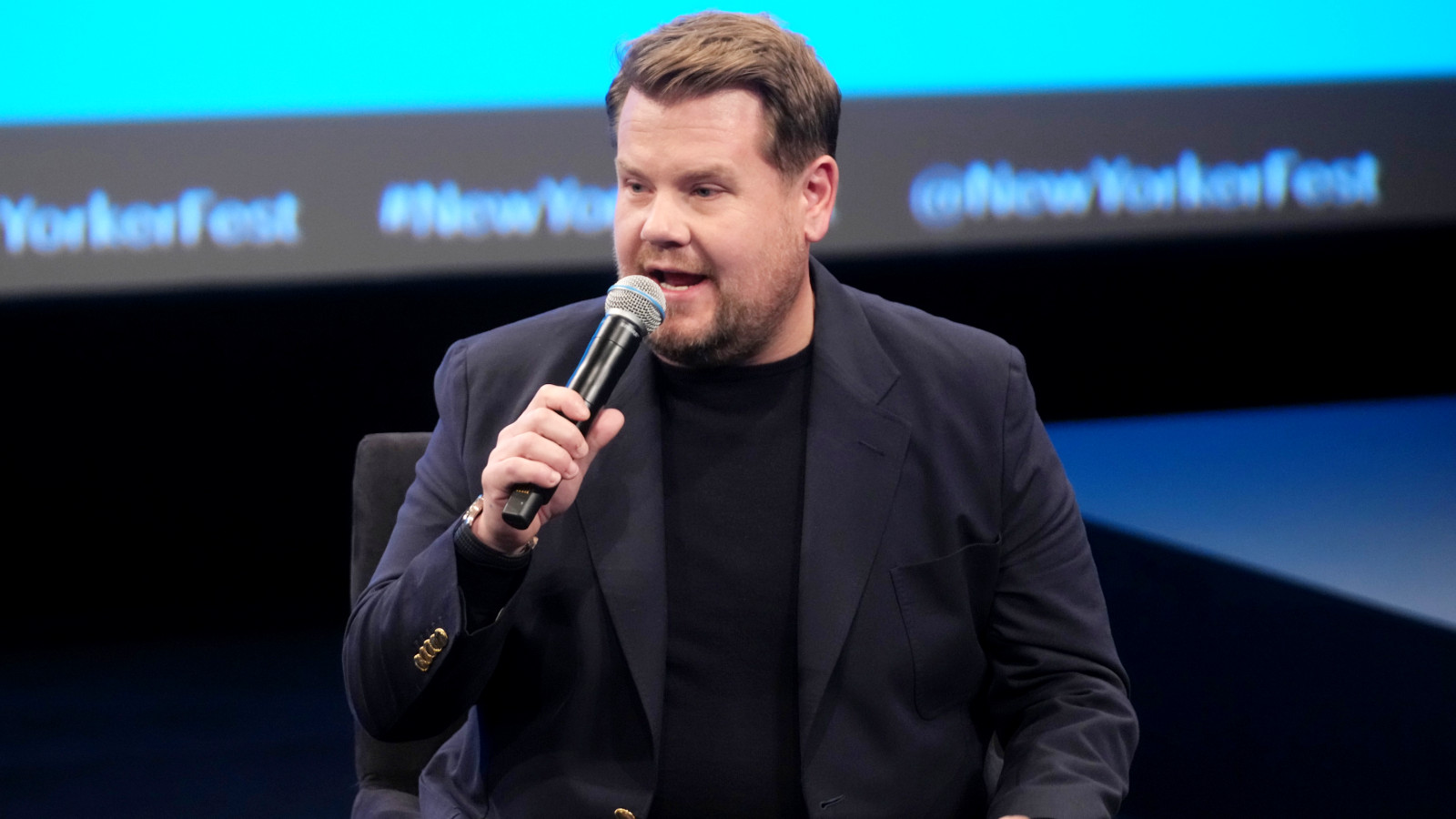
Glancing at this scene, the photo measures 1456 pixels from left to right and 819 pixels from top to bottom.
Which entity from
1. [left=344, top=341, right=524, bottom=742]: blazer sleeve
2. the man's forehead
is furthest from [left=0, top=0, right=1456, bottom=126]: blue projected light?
[left=344, top=341, right=524, bottom=742]: blazer sleeve

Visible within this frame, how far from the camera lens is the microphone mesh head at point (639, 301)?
54.0 inches

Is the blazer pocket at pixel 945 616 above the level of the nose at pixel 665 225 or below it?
below

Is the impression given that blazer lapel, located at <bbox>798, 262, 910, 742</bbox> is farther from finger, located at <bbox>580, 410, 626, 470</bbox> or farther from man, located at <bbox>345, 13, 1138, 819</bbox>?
finger, located at <bbox>580, 410, 626, 470</bbox>

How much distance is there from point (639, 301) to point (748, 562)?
0.34 m

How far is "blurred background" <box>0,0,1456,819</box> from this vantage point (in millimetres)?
2604

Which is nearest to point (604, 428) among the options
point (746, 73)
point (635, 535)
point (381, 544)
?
point (635, 535)

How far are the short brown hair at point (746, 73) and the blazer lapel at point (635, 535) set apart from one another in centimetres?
31

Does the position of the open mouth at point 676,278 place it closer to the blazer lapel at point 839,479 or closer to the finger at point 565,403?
the blazer lapel at point 839,479

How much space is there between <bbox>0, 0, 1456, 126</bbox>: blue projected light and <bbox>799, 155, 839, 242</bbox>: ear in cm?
83

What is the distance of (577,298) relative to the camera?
11.0ft

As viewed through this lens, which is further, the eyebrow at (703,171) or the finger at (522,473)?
the eyebrow at (703,171)

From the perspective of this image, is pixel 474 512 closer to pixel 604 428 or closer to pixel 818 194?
pixel 604 428

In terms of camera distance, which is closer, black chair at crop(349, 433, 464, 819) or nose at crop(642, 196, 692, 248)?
nose at crop(642, 196, 692, 248)

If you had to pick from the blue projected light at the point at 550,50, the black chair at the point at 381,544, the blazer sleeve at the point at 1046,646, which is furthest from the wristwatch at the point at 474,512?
the blue projected light at the point at 550,50
